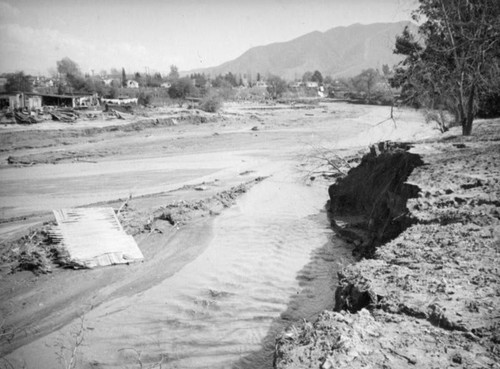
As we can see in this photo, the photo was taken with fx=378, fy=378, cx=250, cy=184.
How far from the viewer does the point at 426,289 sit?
3328 millimetres

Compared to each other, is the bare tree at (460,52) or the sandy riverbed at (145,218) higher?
the bare tree at (460,52)

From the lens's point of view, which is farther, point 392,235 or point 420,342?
point 392,235

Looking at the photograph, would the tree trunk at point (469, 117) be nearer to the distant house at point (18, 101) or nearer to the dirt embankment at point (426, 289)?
the dirt embankment at point (426, 289)

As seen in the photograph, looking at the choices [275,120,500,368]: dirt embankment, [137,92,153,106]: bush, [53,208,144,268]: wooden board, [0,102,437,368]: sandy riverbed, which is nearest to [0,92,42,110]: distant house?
[137,92,153,106]: bush

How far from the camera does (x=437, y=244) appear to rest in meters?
4.21

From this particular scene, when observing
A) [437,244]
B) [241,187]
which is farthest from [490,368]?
[241,187]

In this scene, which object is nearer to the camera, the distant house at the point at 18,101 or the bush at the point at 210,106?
the distant house at the point at 18,101

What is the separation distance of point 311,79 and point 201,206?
13189 cm

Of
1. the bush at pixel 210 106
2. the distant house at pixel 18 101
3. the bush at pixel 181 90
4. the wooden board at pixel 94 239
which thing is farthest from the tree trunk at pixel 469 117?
the bush at pixel 181 90


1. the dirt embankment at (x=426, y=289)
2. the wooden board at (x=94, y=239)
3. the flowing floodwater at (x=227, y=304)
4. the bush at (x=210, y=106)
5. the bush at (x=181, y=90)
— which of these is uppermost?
the bush at (x=181, y=90)

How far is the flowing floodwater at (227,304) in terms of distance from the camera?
4820 millimetres

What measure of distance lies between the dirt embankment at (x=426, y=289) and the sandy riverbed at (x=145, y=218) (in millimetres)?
1946

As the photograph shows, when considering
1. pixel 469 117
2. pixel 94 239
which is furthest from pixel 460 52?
pixel 94 239

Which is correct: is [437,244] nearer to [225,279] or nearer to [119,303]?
[225,279]
